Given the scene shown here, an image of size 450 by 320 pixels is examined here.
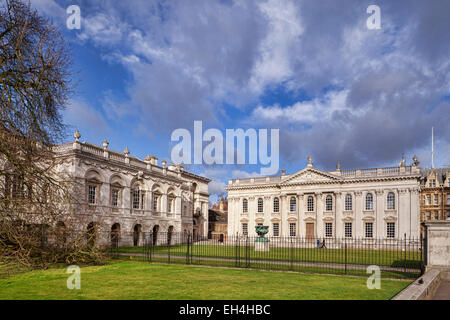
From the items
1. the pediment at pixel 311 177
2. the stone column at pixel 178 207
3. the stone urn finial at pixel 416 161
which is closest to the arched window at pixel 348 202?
the pediment at pixel 311 177

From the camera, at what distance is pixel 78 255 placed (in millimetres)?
14352

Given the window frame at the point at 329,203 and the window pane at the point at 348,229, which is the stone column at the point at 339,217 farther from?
the window frame at the point at 329,203

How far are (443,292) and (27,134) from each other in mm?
13343

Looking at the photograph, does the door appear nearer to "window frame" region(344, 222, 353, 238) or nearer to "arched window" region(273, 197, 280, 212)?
"window frame" region(344, 222, 353, 238)

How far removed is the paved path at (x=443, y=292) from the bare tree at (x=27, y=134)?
451 inches

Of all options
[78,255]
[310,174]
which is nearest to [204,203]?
[310,174]

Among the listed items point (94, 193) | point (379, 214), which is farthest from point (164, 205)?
point (379, 214)

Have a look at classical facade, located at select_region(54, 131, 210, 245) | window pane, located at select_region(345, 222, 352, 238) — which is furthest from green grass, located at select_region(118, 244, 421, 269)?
window pane, located at select_region(345, 222, 352, 238)

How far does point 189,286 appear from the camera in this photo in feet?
37.8

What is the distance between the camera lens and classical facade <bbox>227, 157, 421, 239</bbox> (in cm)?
4384

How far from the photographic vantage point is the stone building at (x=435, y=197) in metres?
57.8

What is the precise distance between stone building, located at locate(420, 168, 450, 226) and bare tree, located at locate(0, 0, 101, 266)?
60.0 meters

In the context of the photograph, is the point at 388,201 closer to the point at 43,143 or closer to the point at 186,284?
the point at 186,284

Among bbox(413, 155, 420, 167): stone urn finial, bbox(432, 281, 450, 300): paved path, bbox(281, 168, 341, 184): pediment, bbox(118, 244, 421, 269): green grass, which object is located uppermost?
bbox(413, 155, 420, 167): stone urn finial
